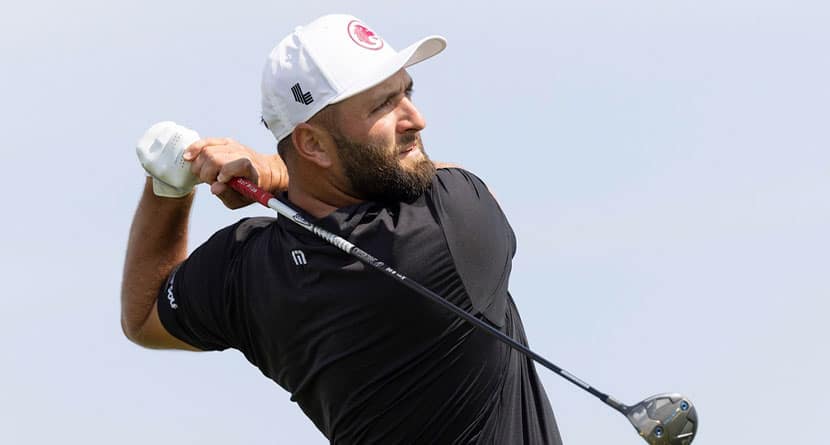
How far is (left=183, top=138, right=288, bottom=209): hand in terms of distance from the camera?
8.51m

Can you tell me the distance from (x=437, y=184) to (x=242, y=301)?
Result: 94 centimetres

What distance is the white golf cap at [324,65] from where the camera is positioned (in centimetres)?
807

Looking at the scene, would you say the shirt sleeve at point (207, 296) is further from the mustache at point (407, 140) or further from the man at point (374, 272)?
the mustache at point (407, 140)

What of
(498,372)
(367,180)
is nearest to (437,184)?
(367,180)

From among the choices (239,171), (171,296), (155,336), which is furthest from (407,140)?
(155,336)

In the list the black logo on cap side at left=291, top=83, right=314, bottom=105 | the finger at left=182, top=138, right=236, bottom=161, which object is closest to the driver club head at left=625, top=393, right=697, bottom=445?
the black logo on cap side at left=291, top=83, right=314, bottom=105

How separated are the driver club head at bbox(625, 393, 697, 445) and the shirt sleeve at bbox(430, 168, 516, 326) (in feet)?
2.92

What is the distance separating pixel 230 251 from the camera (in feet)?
27.7

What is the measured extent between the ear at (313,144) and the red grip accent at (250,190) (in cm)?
25

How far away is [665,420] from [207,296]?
6.76 feet

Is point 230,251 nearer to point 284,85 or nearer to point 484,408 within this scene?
point 284,85

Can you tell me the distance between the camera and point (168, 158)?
28.1 ft

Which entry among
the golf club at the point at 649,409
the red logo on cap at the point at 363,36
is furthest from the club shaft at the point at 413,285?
the red logo on cap at the point at 363,36

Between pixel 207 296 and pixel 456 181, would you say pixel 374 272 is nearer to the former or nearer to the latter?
pixel 456 181
